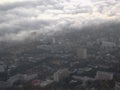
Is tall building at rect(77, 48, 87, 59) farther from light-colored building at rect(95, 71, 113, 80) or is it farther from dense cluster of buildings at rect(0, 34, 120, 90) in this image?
light-colored building at rect(95, 71, 113, 80)

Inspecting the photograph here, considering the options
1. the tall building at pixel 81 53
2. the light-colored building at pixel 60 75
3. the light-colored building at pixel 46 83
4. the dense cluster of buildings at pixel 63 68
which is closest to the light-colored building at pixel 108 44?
the dense cluster of buildings at pixel 63 68

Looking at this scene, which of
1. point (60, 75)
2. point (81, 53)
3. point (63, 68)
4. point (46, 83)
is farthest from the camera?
point (81, 53)

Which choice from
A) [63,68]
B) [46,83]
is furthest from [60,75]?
[63,68]

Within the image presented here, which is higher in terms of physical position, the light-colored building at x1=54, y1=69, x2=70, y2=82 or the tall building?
the tall building

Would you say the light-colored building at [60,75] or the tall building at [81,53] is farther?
the tall building at [81,53]

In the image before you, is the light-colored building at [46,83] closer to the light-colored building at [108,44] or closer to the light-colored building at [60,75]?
the light-colored building at [60,75]

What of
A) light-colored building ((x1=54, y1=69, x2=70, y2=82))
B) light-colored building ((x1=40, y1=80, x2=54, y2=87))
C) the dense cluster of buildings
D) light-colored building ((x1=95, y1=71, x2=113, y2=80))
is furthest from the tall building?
light-colored building ((x1=40, y1=80, x2=54, y2=87))

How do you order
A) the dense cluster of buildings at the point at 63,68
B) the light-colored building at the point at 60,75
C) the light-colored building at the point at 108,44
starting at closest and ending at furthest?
1. the dense cluster of buildings at the point at 63,68
2. the light-colored building at the point at 60,75
3. the light-colored building at the point at 108,44

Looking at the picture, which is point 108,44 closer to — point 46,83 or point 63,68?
point 63,68

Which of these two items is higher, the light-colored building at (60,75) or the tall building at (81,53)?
the tall building at (81,53)

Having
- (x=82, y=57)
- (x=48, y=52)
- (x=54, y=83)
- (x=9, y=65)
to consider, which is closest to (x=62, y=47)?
(x=48, y=52)

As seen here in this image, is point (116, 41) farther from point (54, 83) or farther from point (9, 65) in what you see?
point (54, 83)
